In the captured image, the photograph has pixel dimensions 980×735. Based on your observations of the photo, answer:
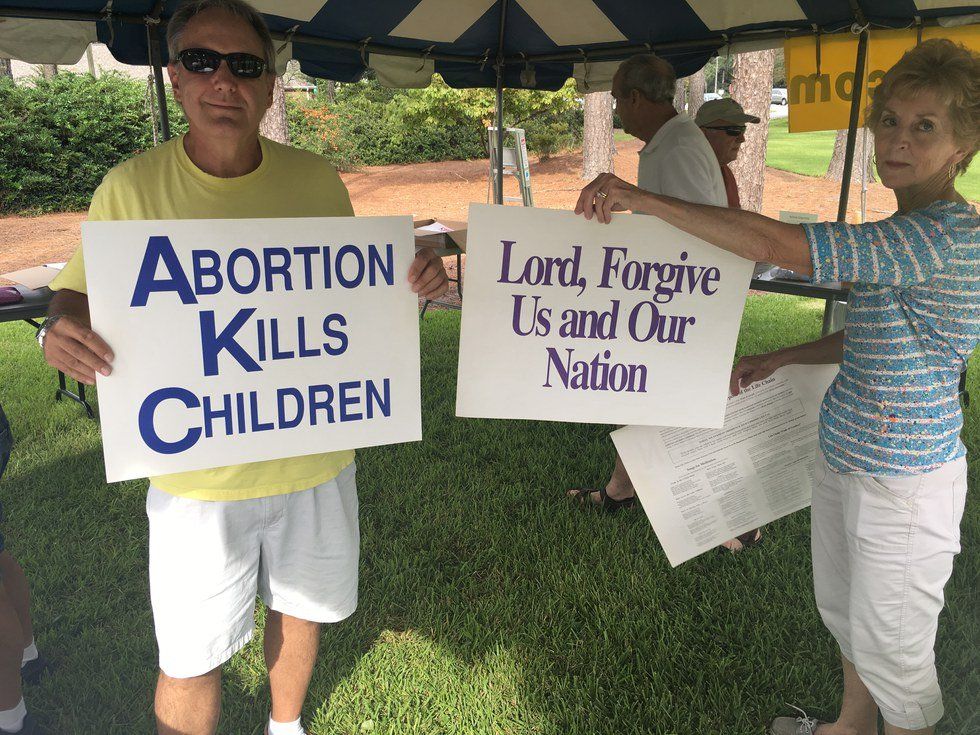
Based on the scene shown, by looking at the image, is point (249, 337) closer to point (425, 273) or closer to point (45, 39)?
point (425, 273)

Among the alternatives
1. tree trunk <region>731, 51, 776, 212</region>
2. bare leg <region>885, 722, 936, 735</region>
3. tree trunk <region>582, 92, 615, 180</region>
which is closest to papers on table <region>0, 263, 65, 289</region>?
bare leg <region>885, 722, 936, 735</region>

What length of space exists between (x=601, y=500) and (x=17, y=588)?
2468mm

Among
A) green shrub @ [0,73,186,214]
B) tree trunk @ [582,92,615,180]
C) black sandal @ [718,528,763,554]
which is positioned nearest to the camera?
black sandal @ [718,528,763,554]

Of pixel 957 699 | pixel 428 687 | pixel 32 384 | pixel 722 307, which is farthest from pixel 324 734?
pixel 32 384

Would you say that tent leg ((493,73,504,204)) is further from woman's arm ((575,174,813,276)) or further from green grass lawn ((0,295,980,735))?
woman's arm ((575,174,813,276))

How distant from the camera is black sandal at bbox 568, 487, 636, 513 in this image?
349 centimetres

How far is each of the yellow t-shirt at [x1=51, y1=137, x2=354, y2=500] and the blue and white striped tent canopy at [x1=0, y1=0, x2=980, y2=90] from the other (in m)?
2.14

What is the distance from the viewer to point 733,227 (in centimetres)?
155

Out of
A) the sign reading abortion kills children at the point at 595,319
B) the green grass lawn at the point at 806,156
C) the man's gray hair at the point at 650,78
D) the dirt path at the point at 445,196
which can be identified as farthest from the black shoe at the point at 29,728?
the green grass lawn at the point at 806,156

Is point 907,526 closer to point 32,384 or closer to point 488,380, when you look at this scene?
point 488,380

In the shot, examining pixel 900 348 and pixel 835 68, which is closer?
pixel 900 348

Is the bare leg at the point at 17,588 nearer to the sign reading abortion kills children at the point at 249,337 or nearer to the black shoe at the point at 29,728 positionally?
the black shoe at the point at 29,728

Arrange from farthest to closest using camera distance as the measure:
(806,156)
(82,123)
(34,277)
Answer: (806,156), (82,123), (34,277)

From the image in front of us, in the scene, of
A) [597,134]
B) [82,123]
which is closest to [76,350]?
[82,123]
